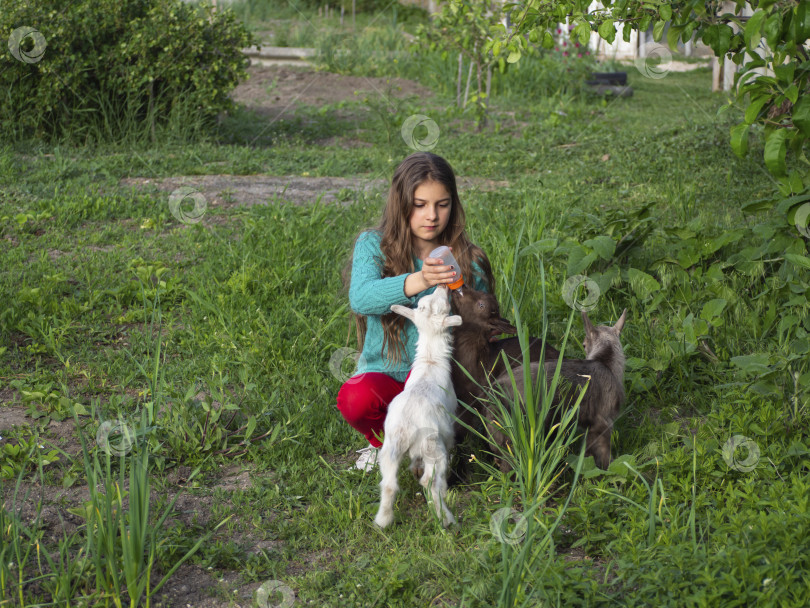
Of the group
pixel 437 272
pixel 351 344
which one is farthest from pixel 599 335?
pixel 351 344

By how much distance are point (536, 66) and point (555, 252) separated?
8058mm

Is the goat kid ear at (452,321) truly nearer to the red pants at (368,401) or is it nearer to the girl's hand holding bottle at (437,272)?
the girl's hand holding bottle at (437,272)

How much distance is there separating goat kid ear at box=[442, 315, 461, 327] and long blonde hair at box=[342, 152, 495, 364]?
48 centimetres

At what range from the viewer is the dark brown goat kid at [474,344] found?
3650 millimetres

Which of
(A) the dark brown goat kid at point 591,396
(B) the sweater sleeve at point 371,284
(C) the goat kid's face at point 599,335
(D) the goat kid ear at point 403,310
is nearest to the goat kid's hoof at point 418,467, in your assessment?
(A) the dark brown goat kid at point 591,396

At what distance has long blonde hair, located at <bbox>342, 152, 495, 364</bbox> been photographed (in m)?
3.70

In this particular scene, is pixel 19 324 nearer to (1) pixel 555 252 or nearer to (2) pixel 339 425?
(2) pixel 339 425

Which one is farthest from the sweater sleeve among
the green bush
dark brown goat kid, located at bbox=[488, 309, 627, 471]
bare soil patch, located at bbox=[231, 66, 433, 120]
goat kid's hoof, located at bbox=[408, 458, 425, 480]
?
bare soil patch, located at bbox=[231, 66, 433, 120]

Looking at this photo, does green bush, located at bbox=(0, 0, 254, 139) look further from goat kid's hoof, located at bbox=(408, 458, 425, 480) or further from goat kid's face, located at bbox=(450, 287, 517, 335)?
goat kid's hoof, located at bbox=(408, 458, 425, 480)

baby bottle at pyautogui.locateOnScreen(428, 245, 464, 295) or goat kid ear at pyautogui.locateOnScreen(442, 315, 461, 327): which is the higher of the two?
baby bottle at pyautogui.locateOnScreen(428, 245, 464, 295)

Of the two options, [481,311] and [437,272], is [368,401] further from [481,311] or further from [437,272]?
[437,272]

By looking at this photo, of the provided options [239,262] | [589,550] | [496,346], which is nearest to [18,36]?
[239,262]

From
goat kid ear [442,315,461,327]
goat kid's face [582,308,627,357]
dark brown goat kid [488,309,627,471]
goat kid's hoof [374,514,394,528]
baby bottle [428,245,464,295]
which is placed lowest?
goat kid's hoof [374,514,394,528]

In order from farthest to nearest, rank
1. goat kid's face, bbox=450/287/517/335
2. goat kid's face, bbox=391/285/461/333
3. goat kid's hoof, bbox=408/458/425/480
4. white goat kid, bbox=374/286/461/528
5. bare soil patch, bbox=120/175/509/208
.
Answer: bare soil patch, bbox=120/175/509/208 → goat kid's face, bbox=450/287/517/335 → goat kid's face, bbox=391/285/461/333 → goat kid's hoof, bbox=408/458/425/480 → white goat kid, bbox=374/286/461/528
